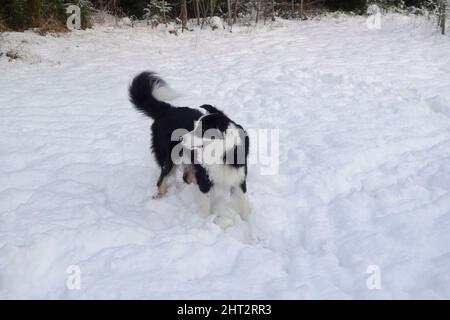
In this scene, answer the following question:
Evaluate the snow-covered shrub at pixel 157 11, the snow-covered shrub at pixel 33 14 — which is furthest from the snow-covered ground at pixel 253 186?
the snow-covered shrub at pixel 157 11

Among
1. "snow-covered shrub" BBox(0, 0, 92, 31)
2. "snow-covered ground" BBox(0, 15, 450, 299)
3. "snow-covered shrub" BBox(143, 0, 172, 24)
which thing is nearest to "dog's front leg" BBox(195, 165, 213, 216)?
"snow-covered ground" BBox(0, 15, 450, 299)

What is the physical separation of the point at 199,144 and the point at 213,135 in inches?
5.2

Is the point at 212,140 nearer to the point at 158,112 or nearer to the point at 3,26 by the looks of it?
the point at 158,112

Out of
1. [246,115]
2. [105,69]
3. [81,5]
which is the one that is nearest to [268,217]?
[246,115]

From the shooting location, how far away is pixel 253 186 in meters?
3.71

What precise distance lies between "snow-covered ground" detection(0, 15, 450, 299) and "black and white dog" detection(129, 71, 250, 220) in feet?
0.76

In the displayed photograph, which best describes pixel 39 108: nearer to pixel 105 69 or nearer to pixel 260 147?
pixel 105 69

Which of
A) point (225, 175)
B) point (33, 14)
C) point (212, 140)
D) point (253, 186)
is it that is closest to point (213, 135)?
point (212, 140)

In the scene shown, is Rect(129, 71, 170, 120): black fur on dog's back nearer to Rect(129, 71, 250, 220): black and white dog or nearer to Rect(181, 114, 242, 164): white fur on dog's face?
Rect(129, 71, 250, 220): black and white dog

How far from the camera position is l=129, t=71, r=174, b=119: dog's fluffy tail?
384 cm

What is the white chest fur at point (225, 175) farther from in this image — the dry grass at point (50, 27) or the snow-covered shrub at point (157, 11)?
the snow-covered shrub at point (157, 11)

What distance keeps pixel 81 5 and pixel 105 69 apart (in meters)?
3.53

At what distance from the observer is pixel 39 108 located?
5.55 meters
